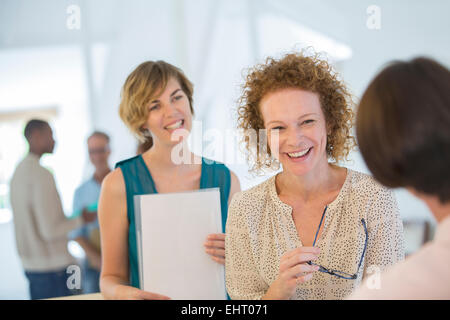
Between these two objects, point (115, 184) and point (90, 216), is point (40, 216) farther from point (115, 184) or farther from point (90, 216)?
point (115, 184)

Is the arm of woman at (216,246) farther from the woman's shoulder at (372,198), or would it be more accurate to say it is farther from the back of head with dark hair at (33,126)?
the back of head with dark hair at (33,126)

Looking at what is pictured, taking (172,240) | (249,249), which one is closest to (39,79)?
(172,240)

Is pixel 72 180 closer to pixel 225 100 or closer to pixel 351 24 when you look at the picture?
pixel 225 100

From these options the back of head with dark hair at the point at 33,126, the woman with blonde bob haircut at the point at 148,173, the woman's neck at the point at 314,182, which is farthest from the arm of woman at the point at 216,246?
the back of head with dark hair at the point at 33,126

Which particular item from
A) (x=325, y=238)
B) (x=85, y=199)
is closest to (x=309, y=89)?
(x=325, y=238)

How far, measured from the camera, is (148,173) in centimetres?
144

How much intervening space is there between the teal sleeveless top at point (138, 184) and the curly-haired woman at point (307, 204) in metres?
0.17

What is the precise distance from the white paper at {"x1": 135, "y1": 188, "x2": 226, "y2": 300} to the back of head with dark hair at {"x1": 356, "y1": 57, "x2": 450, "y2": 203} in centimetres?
82

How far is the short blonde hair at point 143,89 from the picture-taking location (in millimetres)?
1406

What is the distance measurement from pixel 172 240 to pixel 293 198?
1.35 feet

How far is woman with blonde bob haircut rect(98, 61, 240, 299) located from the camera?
4.61 ft

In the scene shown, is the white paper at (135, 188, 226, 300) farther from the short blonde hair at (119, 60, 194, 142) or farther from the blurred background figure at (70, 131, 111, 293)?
the blurred background figure at (70, 131, 111, 293)

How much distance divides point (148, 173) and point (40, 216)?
0.78m

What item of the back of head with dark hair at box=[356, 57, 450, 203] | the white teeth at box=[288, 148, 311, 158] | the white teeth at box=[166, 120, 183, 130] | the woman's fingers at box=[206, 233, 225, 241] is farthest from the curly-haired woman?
the back of head with dark hair at box=[356, 57, 450, 203]
